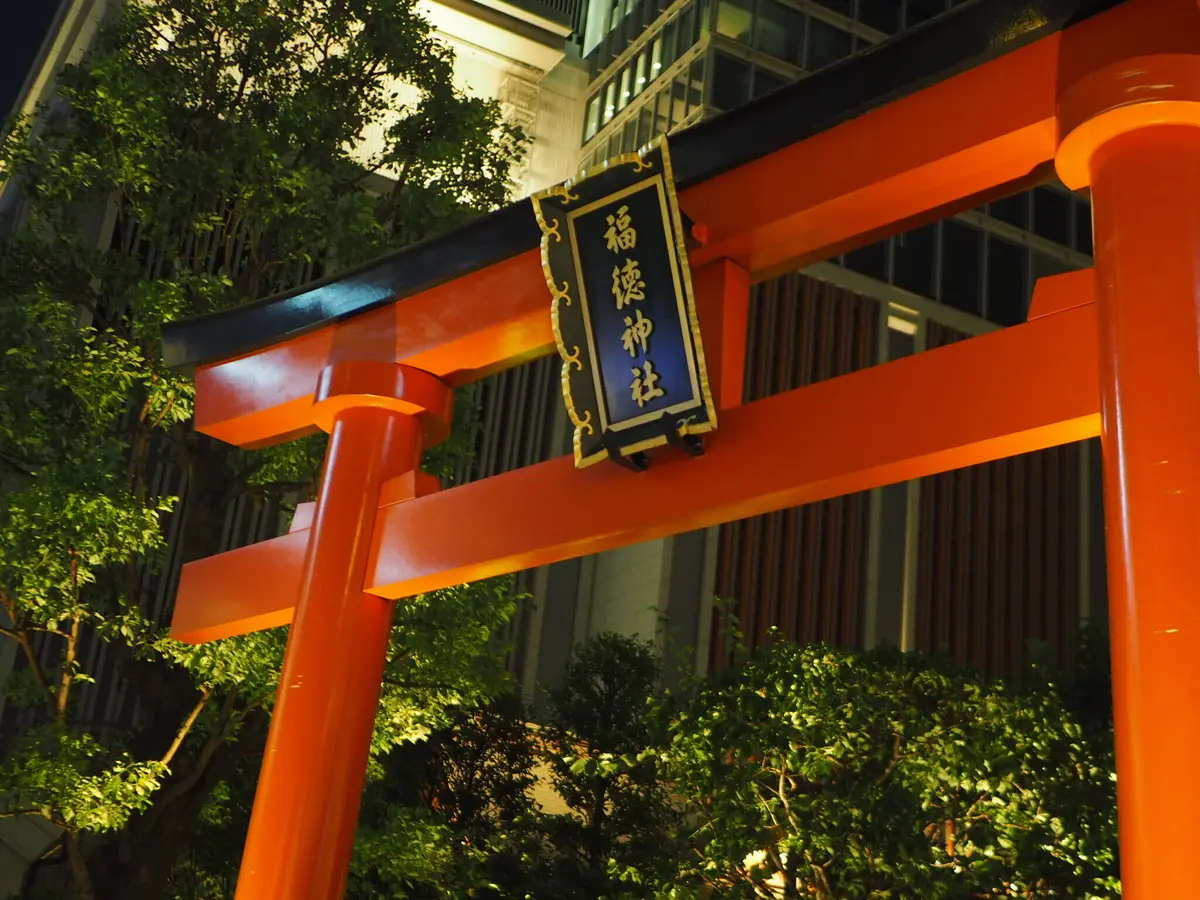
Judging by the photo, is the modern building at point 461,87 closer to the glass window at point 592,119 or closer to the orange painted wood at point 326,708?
the glass window at point 592,119

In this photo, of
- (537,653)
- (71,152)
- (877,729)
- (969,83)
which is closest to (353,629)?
(969,83)

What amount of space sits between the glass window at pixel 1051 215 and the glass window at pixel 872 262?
3.39 metres

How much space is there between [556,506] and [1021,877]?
16.6 feet

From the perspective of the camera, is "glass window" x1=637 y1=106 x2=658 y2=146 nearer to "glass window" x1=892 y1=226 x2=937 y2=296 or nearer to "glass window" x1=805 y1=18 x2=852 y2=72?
"glass window" x1=805 y1=18 x2=852 y2=72

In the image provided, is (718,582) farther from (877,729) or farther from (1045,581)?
(877,729)

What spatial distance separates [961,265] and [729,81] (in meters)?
6.23

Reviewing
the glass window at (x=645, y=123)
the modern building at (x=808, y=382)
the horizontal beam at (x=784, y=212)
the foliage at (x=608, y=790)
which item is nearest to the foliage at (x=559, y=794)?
the foliage at (x=608, y=790)

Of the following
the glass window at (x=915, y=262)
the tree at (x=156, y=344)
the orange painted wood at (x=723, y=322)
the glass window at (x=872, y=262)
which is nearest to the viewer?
the orange painted wood at (x=723, y=322)

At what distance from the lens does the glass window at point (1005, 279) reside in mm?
25141

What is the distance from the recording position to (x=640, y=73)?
2509 centimetres

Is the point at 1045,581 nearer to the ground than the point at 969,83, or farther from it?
farther from it

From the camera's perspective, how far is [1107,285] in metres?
3.17

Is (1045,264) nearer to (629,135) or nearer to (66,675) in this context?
(629,135)

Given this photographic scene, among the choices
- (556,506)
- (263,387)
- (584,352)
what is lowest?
(556,506)
